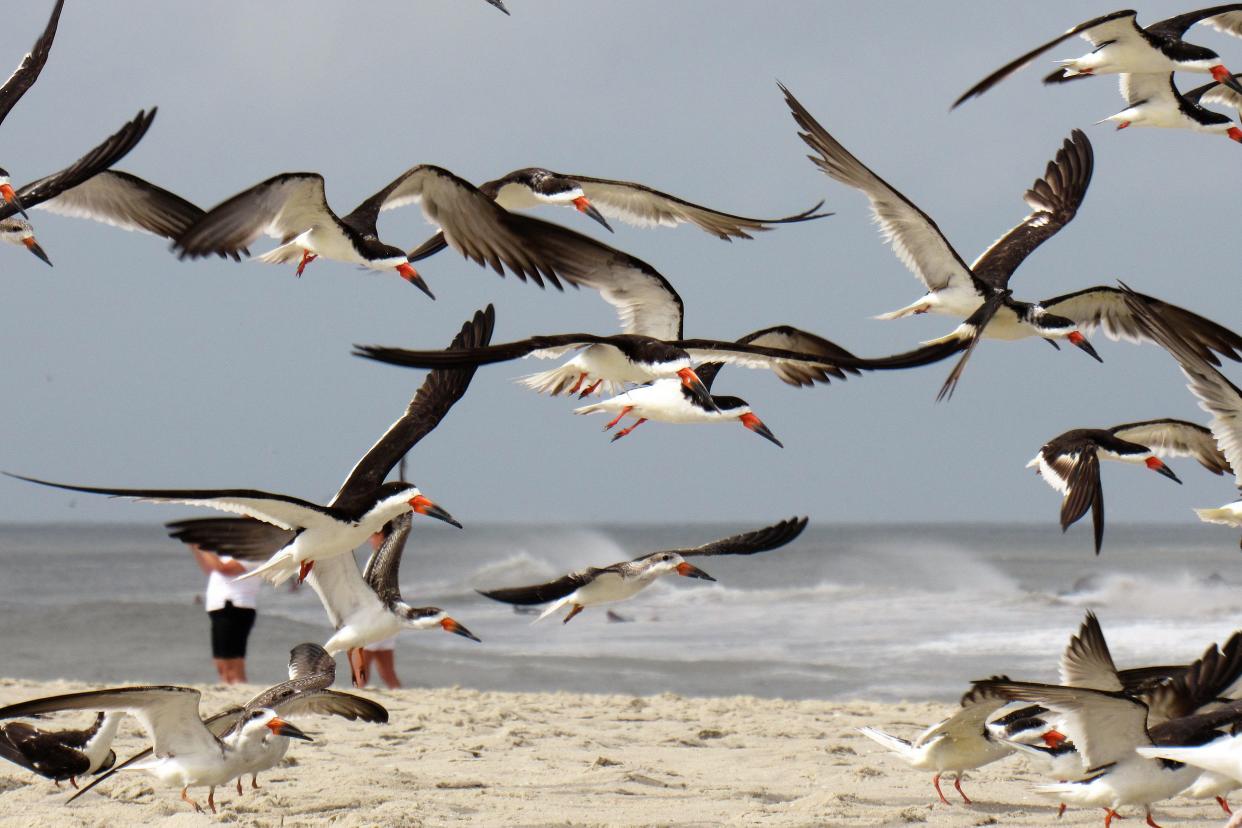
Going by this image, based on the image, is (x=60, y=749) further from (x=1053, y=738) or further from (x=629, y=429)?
(x=1053, y=738)

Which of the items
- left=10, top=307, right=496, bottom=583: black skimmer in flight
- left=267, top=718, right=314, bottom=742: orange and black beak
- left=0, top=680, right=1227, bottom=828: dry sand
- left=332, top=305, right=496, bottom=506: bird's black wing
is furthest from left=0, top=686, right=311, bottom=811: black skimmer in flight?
left=332, top=305, right=496, bottom=506: bird's black wing

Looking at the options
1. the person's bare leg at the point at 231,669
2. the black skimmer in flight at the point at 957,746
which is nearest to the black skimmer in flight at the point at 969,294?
the black skimmer in flight at the point at 957,746

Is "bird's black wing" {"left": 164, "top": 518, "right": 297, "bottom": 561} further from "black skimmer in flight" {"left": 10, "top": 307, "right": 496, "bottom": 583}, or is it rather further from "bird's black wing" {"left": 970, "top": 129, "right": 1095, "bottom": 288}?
"bird's black wing" {"left": 970, "top": 129, "right": 1095, "bottom": 288}

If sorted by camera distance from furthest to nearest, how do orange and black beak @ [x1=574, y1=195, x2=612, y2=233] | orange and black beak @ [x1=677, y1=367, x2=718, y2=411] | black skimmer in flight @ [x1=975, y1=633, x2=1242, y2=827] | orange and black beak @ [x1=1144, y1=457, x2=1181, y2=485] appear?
1. orange and black beak @ [x1=574, y1=195, x2=612, y2=233]
2. orange and black beak @ [x1=1144, y1=457, x2=1181, y2=485]
3. orange and black beak @ [x1=677, y1=367, x2=718, y2=411]
4. black skimmer in flight @ [x1=975, y1=633, x2=1242, y2=827]

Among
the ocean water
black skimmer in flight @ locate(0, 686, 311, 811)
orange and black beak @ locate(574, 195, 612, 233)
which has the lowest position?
the ocean water

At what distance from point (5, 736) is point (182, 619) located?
13843 mm

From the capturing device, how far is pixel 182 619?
19.8 meters

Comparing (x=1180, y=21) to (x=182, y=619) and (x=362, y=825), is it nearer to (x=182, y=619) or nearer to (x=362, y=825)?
(x=362, y=825)

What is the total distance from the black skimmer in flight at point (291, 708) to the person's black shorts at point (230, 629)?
15.7 ft

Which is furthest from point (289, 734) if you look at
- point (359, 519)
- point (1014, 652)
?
point (1014, 652)

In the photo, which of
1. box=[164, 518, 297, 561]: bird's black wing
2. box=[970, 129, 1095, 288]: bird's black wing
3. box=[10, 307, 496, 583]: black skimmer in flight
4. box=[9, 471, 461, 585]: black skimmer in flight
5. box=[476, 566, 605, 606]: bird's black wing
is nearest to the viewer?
box=[10, 307, 496, 583]: black skimmer in flight

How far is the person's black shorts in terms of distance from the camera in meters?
10.8

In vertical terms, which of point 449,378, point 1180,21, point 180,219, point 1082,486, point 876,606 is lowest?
point 876,606

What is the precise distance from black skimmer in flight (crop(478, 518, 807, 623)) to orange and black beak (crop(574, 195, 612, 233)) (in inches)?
83.1
